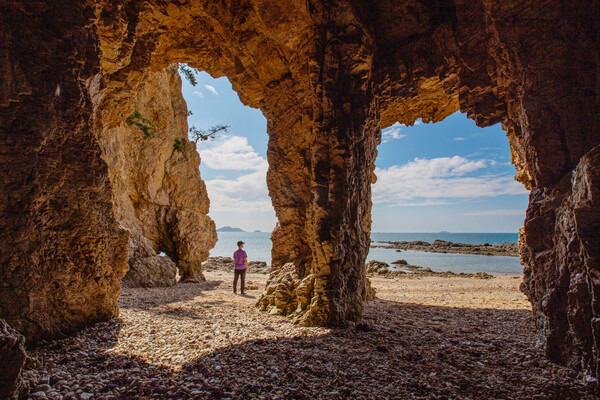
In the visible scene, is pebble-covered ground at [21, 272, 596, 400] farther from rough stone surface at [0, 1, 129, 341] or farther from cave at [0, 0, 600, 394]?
rough stone surface at [0, 1, 129, 341]

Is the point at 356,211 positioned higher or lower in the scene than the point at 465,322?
higher

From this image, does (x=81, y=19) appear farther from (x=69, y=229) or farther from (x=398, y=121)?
(x=398, y=121)

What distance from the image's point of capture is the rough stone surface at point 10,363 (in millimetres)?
2563

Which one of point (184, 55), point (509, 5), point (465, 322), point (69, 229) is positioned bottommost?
point (465, 322)

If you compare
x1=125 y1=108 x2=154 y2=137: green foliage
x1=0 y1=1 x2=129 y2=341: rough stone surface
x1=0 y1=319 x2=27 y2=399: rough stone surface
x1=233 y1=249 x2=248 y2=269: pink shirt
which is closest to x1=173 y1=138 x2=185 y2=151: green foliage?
x1=125 y1=108 x2=154 y2=137: green foliage

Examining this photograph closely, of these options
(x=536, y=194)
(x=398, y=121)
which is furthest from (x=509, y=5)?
(x=398, y=121)

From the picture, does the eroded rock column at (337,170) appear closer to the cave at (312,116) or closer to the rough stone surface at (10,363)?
the cave at (312,116)

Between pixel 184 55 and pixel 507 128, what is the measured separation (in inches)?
378

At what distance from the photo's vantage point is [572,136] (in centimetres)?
408

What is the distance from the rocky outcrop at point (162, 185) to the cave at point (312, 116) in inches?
250

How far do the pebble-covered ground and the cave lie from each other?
0.59m

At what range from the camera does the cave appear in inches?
150

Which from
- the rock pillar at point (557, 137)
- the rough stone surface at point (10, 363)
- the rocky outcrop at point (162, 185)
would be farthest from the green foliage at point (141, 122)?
the rock pillar at point (557, 137)

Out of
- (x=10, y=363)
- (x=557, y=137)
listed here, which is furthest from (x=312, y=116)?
(x=10, y=363)
